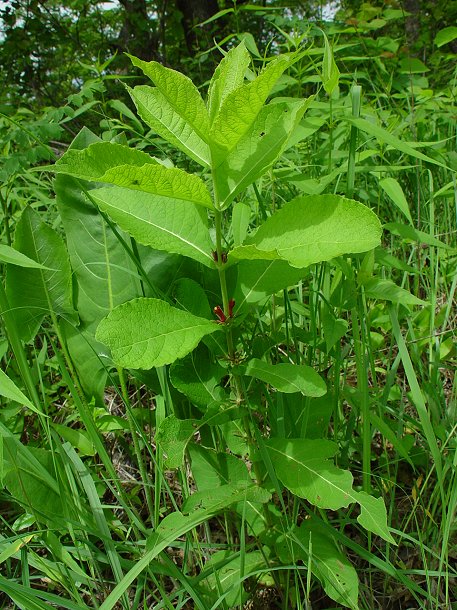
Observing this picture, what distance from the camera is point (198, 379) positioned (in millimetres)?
1121

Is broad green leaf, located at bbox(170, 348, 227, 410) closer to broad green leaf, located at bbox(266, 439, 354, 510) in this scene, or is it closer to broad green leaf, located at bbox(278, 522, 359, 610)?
broad green leaf, located at bbox(266, 439, 354, 510)

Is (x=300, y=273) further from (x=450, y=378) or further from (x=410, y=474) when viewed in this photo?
(x=450, y=378)

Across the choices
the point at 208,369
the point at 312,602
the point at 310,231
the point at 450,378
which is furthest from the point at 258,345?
the point at 450,378

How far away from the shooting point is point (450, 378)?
1702 mm

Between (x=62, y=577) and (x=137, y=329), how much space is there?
0.55 meters

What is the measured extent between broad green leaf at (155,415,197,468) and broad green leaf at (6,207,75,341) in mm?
442

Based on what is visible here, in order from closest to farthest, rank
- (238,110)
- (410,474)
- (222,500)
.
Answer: (238,110) < (222,500) < (410,474)

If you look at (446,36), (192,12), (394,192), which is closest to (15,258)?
(394,192)

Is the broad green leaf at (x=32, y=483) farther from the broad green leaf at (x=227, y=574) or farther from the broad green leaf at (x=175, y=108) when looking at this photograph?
the broad green leaf at (x=175, y=108)

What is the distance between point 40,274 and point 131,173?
0.56 metres

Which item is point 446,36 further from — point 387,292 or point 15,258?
point 15,258

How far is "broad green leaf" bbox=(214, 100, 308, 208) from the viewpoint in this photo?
36.6 inches

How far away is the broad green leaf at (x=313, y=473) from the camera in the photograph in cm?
96

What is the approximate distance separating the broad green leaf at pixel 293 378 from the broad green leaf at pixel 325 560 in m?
0.25
